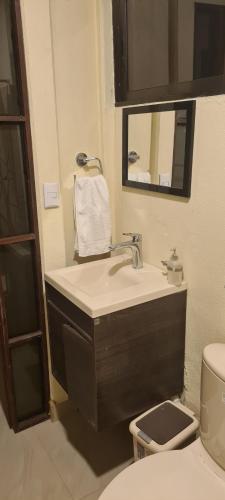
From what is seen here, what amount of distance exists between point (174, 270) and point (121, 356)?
15.4 inches

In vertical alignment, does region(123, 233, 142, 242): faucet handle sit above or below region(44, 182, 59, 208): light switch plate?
below

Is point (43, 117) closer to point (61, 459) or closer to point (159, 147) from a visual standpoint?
point (159, 147)

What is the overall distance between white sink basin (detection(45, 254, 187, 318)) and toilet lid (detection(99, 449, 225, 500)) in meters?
0.51

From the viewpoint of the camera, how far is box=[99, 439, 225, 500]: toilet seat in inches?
43.9

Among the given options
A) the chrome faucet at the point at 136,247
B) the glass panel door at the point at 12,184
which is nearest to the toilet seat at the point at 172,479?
the chrome faucet at the point at 136,247

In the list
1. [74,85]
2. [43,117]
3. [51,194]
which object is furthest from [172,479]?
[74,85]

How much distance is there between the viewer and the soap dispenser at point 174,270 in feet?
4.91

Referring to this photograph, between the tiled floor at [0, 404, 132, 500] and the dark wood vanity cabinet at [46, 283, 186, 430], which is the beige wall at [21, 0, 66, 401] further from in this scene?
the tiled floor at [0, 404, 132, 500]

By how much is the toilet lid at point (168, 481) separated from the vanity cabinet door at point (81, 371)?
304mm

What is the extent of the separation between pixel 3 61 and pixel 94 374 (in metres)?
1.25

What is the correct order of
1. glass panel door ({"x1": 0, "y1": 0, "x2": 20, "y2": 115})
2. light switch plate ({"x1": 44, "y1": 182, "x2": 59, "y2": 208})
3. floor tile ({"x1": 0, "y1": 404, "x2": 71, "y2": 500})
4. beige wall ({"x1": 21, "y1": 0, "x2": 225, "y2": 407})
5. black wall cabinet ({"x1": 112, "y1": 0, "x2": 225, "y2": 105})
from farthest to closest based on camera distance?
light switch plate ({"x1": 44, "y1": 182, "x2": 59, "y2": 208}) < floor tile ({"x1": 0, "y1": 404, "x2": 71, "y2": 500}) < glass panel door ({"x1": 0, "y1": 0, "x2": 20, "y2": 115}) < beige wall ({"x1": 21, "y1": 0, "x2": 225, "y2": 407}) < black wall cabinet ({"x1": 112, "y1": 0, "x2": 225, "y2": 105})

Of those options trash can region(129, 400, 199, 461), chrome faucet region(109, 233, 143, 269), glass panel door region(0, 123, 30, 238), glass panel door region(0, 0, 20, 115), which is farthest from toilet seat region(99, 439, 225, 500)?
glass panel door region(0, 0, 20, 115)

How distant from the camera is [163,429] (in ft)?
4.83

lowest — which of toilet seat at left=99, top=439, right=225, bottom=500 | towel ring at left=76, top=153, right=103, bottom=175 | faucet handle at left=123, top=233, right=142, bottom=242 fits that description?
toilet seat at left=99, top=439, right=225, bottom=500
